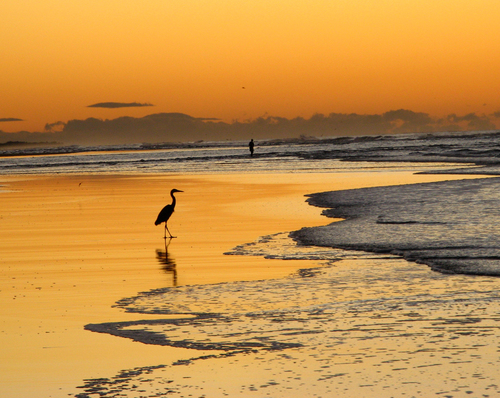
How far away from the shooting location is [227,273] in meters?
11.0

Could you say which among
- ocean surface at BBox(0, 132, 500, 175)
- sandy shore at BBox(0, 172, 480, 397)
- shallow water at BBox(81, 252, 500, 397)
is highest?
ocean surface at BBox(0, 132, 500, 175)

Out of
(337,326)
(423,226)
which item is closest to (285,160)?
(423,226)

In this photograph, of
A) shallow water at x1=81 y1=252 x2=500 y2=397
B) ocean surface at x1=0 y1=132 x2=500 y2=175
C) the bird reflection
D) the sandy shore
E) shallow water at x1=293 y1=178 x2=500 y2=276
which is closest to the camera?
shallow water at x1=81 y1=252 x2=500 y2=397

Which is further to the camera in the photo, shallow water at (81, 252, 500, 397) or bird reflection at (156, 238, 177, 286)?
bird reflection at (156, 238, 177, 286)

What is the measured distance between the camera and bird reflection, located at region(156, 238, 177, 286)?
11242 mm

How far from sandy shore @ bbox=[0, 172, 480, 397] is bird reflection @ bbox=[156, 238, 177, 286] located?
0.17 feet

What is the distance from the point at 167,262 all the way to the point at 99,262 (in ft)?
3.75

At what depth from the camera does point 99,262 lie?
40.3 ft

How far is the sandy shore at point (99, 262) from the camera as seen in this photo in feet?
22.0

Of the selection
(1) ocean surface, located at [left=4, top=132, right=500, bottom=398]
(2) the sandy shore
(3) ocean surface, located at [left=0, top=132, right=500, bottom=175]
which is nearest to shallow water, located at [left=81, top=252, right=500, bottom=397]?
(1) ocean surface, located at [left=4, top=132, right=500, bottom=398]

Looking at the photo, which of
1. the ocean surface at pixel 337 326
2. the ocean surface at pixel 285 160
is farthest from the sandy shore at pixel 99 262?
the ocean surface at pixel 285 160

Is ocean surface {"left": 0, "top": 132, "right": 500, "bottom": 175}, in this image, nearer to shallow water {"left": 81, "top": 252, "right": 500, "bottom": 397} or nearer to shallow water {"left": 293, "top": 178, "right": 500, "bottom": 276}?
shallow water {"left": 293, "top": 178, "right": 500, "bottom": 276}

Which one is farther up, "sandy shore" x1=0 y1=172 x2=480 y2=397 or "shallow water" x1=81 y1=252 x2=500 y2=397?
"sandy shore" x1=0 y1=172 x2=480 y2=397

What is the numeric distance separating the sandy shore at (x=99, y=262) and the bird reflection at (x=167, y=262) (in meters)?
0.05
